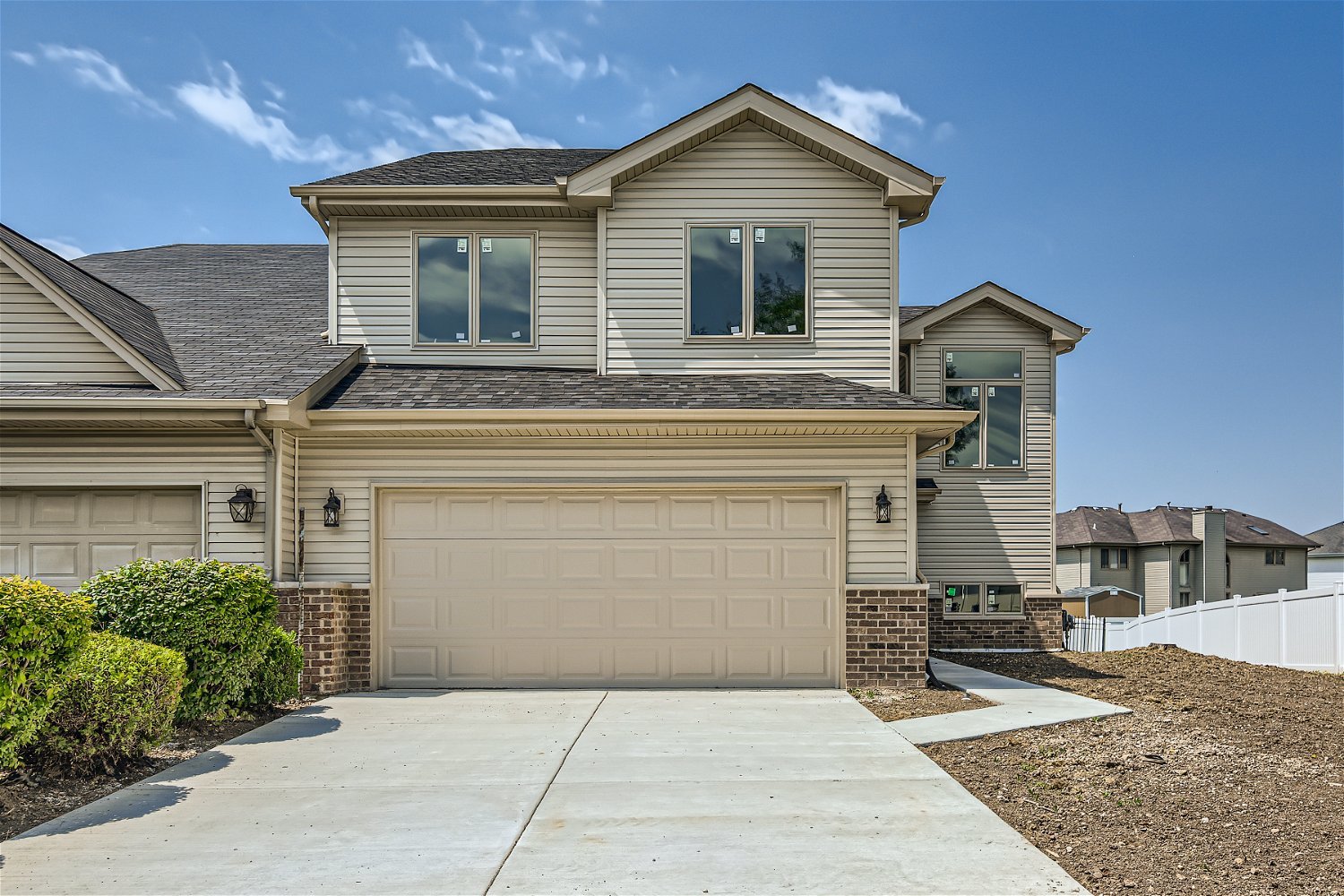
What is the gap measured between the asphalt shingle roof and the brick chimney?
119ft

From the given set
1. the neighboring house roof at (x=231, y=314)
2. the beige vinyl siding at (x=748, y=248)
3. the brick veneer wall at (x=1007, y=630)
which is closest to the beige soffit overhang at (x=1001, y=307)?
the brick veneer wall at (x=1007, y=630)

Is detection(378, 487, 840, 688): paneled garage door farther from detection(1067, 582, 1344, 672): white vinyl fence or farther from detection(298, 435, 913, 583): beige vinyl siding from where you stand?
detection(1067, 582, 1344, 672): white vinyl fence

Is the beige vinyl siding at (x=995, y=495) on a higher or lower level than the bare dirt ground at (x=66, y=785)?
higher

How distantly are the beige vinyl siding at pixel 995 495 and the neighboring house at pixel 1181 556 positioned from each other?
2497cm

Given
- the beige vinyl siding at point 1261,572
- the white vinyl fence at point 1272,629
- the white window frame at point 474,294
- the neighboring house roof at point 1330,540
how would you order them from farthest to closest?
1. the neighboring house roof at point 1330,540
2. the beige vinyl siding at point 1261,572
3. the white vinyl fence at point 1272,629
4. the white window frame at point 474,294

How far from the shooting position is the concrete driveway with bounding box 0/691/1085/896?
4.36 metres

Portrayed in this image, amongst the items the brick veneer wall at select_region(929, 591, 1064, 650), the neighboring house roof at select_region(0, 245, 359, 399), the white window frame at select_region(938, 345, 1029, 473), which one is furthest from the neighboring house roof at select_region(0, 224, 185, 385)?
the brick veneer wall at select_region(929, 591, 1064, 650)

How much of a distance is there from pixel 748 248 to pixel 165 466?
7.04m

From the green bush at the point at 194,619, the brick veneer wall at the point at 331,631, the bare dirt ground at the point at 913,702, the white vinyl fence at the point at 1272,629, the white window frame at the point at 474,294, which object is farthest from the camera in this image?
Result: the white vinyl fence at the point at 1272,629

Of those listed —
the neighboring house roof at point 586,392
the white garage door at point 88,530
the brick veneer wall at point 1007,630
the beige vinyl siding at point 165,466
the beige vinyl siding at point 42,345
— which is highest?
the beige vinyl siding at point 42,345

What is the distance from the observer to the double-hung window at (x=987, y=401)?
51.8 ft

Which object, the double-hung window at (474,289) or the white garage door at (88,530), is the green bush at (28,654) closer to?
the white garage door at (88,530)

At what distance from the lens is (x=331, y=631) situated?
31.9 ft

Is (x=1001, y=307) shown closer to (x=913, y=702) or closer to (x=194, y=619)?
(x=913, y=702)
